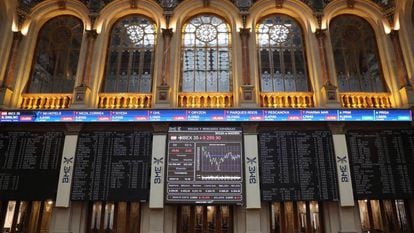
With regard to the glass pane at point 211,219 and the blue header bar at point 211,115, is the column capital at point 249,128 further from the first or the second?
Result: the glass pane at point 211,219

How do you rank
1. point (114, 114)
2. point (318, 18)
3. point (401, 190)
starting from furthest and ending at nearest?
point (318, 18) → point (114, 114) → point (401, 190)

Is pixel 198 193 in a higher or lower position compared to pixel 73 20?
lower

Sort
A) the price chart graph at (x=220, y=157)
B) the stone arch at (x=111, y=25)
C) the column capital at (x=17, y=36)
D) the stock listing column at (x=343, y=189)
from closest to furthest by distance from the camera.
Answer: the stock listing column at (x=343, y=189) < the price chart graph at (x=220, y=157) < the stone arch at (x=111, y=25) < the column capital at (x=17, y=36)

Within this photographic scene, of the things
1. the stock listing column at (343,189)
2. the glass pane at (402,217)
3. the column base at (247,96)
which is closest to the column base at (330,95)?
the stock listing column at (343,189)

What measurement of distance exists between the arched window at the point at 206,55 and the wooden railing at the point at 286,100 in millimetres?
1582

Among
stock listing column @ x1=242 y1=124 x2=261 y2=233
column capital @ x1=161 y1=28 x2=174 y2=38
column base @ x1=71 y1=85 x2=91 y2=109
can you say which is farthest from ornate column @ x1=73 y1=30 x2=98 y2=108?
stock listing column @ x1=242 y1=124 x2=261 y2=233

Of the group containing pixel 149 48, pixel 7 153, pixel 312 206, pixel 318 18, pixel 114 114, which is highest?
pixel 318 18

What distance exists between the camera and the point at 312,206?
12.3m

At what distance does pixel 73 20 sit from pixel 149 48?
12.4ft

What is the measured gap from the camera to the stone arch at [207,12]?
1356 centimetres

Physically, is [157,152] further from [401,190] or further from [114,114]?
[401,190]

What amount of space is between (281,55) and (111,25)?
7.61m

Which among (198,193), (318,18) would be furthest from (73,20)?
(318,18)

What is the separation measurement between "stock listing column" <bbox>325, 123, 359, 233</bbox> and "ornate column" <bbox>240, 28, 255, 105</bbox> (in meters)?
3.24
